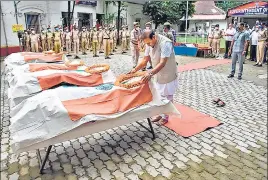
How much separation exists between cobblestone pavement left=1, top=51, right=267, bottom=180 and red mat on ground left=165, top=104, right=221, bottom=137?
117 mm

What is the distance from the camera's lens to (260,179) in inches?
102

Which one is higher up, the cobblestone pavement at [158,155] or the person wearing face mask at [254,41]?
the person wearing face mask at [254,41]

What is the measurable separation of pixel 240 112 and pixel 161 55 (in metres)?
2.32

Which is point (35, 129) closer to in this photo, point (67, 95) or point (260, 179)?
point (67, 95)

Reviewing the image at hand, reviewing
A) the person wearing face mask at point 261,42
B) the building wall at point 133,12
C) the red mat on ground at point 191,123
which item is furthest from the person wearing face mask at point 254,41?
the building wall at point 133,12

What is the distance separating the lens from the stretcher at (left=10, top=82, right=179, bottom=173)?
93.4 inches

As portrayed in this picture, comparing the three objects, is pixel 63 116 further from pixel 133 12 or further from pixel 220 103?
pixel 220 103

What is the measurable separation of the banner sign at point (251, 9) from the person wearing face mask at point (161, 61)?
28.4ft

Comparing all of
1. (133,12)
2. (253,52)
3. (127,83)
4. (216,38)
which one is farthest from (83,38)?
(253,52)

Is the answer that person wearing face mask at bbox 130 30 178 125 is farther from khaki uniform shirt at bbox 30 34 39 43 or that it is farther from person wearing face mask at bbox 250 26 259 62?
person wearing face mask at bbox 250 26 259 62

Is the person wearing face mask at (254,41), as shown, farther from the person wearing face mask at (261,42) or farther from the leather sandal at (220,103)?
the leather sandal at (220,103)

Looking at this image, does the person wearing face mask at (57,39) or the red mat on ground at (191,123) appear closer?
the red mat on ground at (191,123)

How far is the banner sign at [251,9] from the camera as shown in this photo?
1033 centimetres

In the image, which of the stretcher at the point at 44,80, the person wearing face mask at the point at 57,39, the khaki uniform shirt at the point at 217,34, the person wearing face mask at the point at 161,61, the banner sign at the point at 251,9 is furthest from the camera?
the khaki uniform shirt at the point at 217,34
